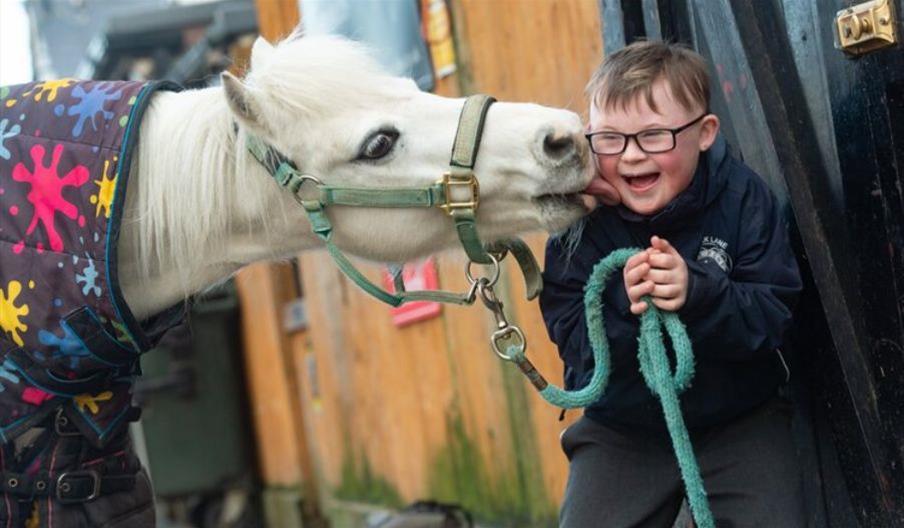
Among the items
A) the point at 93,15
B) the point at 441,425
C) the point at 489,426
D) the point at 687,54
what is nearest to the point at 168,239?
the point at 687,54

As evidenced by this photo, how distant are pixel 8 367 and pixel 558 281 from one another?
3.74 feet

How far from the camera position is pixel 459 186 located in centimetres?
244

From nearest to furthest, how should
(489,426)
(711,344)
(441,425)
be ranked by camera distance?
(711,344)
(489,426)
(441,425)

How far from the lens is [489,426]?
4852 millimetres

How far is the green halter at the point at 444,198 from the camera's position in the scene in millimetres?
2428

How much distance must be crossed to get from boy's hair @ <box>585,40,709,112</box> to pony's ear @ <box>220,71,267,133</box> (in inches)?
27.1

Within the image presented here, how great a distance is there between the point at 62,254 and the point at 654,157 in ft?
3.90

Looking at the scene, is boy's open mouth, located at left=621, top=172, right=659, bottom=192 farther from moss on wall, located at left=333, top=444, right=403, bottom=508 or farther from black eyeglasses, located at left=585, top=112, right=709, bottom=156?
moss on wall, located at left=333, top=444, right=403, bottom=508

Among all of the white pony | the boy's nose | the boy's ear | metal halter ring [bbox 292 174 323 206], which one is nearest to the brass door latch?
the boy's ear

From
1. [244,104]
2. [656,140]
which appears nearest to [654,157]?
[656,140]

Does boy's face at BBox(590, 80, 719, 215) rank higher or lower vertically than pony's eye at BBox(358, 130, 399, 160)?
lower

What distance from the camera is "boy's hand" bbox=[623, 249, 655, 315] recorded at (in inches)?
83.8

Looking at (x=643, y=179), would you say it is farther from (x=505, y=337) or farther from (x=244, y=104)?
(x=244, y=104)

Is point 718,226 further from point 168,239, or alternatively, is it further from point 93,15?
point 93,15
